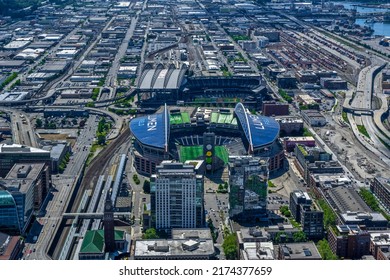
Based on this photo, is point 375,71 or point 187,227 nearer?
point 187,227

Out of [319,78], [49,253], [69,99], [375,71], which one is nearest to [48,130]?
[69,99]

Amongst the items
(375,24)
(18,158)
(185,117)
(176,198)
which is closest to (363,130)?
(185,117)

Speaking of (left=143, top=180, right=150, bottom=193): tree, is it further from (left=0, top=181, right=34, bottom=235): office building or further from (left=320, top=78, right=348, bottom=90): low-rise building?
(left=320, top=78, right=348, bottom=90): low-rise building

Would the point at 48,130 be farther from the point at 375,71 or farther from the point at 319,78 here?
the point at 375,71

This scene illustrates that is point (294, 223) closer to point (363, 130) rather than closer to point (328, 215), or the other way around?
point (328, 215)

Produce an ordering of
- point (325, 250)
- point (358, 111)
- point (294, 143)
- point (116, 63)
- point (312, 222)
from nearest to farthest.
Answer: point (325, 250), point (312, 222), point (294, 143), point (358, 111), point (116, 63)

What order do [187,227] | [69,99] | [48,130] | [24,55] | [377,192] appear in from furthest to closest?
[24,55]
[69,99]
[48,130]
[377,192]
[187,227]
